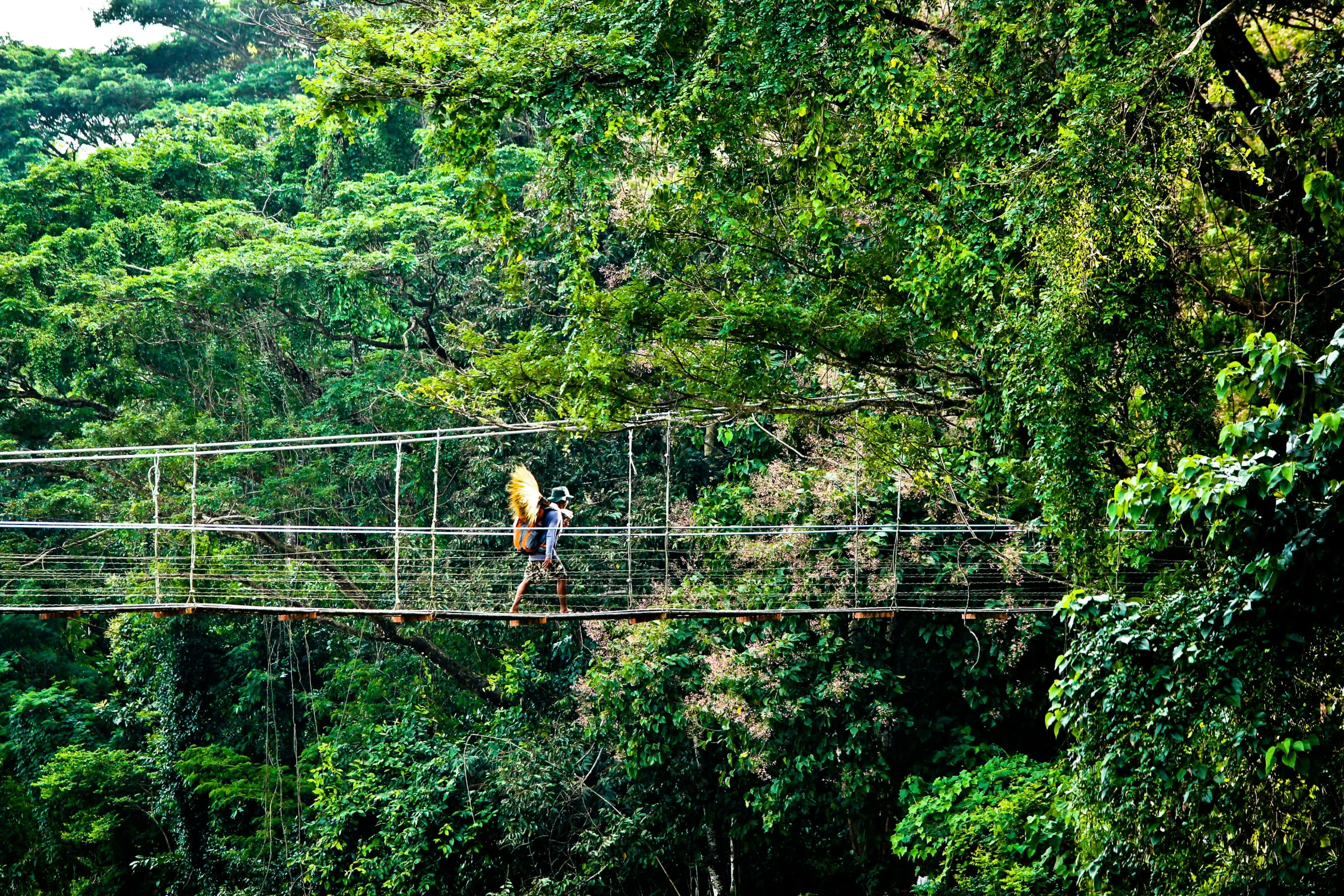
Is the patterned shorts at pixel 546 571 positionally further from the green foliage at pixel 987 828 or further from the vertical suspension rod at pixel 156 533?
the green foliage at pixel 987 828

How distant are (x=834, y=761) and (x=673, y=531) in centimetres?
Answer: 229

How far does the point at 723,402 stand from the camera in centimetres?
536

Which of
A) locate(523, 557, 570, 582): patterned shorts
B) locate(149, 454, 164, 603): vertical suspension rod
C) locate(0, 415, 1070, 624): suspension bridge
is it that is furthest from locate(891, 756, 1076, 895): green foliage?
locate(149, 454, 164, 603): vertical suspension rod

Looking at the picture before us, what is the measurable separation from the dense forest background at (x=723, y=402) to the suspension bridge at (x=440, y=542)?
0.11 meters

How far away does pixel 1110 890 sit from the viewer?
337cm

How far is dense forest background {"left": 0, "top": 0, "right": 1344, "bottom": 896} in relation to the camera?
10.6ft

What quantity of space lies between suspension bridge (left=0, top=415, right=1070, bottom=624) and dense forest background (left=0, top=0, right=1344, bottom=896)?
4.2 inches

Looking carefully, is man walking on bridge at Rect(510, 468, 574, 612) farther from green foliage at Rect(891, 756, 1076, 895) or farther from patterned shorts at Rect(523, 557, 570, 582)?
green foliage at Rect(891, 756, 1076, 895)

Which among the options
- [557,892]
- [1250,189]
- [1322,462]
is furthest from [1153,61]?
[557,892]

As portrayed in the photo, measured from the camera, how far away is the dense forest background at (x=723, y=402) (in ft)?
10.6

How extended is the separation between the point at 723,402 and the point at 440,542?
4.09 metres

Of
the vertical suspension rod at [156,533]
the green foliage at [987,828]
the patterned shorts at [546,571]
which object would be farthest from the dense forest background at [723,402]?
the vertical suspension rod at [156,533]

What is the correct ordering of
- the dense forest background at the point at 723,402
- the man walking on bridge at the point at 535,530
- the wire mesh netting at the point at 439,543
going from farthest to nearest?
1. the wire mesh netting at the point at 439,543
2. the man walking on bridge at the point at 535,530
3. the dense forest background at the point at 723,402

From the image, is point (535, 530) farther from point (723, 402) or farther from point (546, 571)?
point (723, 402)
